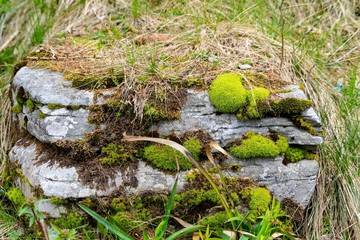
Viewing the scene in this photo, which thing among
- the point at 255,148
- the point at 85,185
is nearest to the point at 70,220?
the point at 85,185

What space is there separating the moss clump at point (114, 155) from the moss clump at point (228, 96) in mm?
578

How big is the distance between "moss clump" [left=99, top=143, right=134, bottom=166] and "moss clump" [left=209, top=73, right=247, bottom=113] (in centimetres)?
58

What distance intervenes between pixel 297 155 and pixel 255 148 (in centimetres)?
26

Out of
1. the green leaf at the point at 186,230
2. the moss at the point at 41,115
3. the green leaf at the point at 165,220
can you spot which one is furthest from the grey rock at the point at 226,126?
the moss at the point at 41,115

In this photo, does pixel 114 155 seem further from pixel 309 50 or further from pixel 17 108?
pixel 309 50

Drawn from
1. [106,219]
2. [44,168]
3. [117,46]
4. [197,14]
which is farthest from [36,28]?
[106,219]

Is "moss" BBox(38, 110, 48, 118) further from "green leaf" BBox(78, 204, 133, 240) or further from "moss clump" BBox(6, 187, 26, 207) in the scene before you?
"green leaf" BBox(78, 204, 133, 240)

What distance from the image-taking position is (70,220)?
2615 millimetres

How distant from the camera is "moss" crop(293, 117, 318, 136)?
109 inches

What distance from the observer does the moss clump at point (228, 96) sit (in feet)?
9.05

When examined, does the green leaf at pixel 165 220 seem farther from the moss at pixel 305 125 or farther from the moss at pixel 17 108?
the moss at pixel 17 108

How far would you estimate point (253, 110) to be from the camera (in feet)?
8.98

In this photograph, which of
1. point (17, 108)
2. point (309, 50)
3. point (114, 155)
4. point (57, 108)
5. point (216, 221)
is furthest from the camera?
point (309, 50)

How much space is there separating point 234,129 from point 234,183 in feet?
1.01
